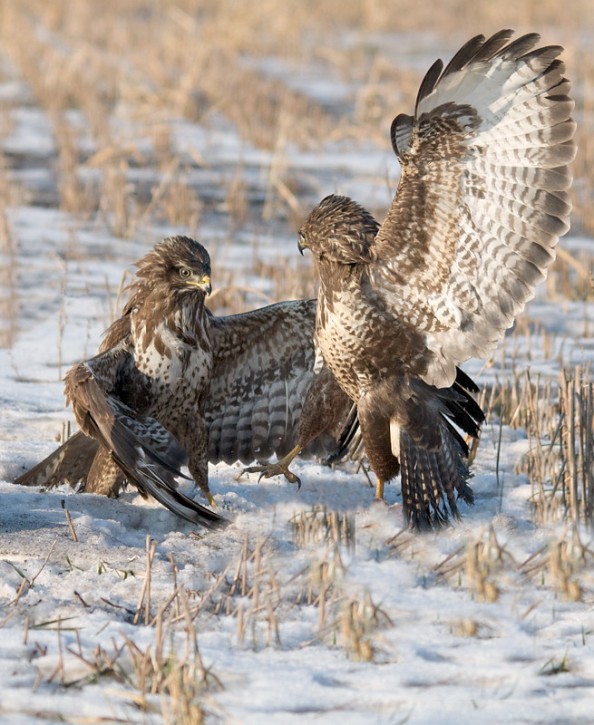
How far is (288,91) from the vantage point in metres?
16.1

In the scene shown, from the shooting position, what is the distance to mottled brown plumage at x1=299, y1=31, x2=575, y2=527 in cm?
493

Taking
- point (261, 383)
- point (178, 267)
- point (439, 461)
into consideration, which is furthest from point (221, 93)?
point (439, 461)

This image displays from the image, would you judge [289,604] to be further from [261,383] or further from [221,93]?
[221,93]

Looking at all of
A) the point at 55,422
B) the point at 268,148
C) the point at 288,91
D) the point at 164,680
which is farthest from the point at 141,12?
the point at 164,680

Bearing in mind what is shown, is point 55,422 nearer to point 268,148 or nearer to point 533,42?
point 533,42

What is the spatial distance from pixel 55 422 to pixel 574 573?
2941mm

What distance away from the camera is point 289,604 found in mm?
4312

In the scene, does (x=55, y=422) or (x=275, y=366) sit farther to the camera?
(x=55, y=422)

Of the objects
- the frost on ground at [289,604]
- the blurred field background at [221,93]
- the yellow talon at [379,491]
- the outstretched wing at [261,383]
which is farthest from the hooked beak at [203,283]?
the blurred field background at [221,93]

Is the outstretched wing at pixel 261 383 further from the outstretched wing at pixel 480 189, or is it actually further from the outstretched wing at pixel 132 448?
the outstretched wing at pixel 132 448

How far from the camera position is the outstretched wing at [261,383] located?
5.75m

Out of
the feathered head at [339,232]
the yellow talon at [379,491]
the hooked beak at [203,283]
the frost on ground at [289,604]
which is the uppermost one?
the feathered head at [339,232]

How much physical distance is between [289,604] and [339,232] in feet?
5.57

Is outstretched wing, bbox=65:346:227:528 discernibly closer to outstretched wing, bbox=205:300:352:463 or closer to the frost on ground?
the frost on ground
